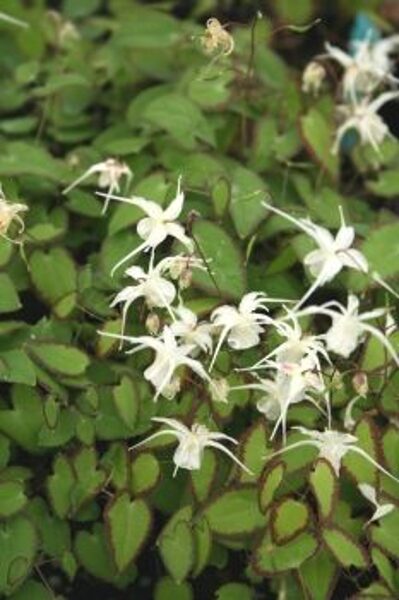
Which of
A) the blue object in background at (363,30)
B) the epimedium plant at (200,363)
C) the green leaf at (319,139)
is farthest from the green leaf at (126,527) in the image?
the blue object in background at (363,30)

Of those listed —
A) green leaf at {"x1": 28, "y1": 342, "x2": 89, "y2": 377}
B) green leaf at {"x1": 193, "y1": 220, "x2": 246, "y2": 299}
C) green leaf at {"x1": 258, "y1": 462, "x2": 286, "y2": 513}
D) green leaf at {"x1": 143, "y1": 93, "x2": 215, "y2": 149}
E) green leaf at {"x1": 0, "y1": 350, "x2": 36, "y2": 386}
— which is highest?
green leaf at {"x1": 143, "y1": 93, "x2": 215, "y2": 149}

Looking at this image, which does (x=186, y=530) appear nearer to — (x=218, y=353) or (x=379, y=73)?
(x=218, y=353)

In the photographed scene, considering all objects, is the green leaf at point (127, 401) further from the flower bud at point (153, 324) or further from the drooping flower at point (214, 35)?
the drooping flower at point (214, 35)

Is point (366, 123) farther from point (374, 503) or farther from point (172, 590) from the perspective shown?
point (172, 590)

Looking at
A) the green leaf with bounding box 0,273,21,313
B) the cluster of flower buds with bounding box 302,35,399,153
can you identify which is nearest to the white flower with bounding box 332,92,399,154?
the cluster of flower buds with bounding box 302,35,399,153

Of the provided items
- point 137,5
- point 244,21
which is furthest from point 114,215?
point 244,21

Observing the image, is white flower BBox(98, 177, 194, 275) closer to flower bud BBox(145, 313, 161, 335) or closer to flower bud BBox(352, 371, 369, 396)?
flower bud BBox(145, 313, 161, 335)
